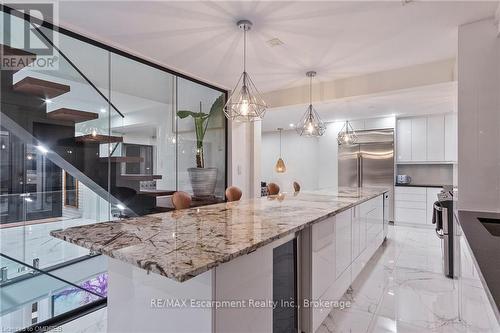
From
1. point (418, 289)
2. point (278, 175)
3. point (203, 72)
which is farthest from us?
point (278, 175)

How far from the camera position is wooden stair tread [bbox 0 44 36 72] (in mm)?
2169

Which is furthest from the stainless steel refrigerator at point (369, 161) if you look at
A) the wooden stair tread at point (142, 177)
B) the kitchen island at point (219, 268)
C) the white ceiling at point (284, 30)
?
the wooden stair tread at point (142, 177)

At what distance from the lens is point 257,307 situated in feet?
4.33

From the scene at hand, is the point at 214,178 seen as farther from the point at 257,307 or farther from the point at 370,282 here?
the point at 257,307

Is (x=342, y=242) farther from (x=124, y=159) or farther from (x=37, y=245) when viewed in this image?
(x=37, y=245)

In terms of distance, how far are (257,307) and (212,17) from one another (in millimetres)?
2310

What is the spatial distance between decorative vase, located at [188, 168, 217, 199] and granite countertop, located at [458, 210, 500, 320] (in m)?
3.08

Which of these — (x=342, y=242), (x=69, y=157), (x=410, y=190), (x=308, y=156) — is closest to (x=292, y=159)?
(x=308, y=156)

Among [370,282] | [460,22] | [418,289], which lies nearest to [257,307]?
[370,282]

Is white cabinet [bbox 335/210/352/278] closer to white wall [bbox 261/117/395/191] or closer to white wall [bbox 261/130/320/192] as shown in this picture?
white wall [bbox 261/117/395/191]

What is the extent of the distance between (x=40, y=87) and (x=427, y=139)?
6.63 meters

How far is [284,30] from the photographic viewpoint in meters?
2.58

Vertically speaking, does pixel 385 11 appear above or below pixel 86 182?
above

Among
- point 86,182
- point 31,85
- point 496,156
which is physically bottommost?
point 86,182
